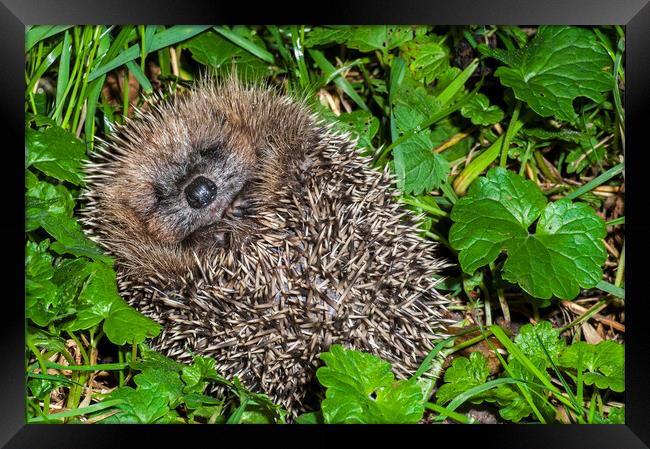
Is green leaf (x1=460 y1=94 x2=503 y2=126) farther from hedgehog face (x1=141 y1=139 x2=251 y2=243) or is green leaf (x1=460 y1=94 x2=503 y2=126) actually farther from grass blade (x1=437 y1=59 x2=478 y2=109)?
hedgehog face (x1=141 y1=139 x2=251 y2=243)

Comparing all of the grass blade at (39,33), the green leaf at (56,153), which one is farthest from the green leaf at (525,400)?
the grass blade at (39,33)

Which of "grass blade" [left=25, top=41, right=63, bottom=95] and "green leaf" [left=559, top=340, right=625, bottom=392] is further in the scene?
"grass blade" [left=25, top=41, right=63, bottom=95]

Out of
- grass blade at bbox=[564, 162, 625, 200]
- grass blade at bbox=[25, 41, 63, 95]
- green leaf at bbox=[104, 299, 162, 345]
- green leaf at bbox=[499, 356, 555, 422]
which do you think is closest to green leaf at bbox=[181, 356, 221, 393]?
green leaf at bbox=[104, 299, 162, 345]

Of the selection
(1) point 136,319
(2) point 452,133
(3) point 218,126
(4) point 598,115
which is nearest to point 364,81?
(2) point 452,133

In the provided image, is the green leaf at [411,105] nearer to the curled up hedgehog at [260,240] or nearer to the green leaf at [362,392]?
the curled up hedgehog at [260,240]
